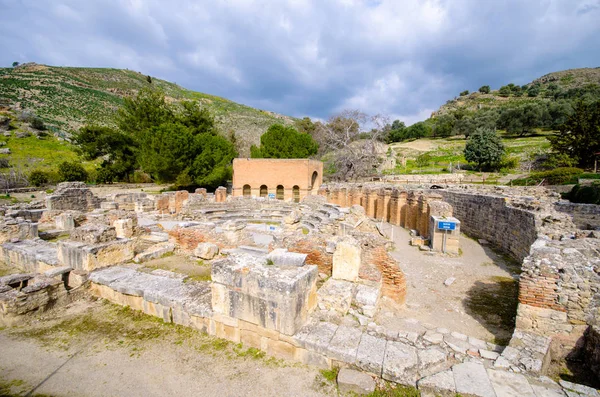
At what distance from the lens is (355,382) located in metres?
3.12

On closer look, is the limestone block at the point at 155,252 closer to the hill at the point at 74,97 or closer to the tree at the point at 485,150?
the tree at the point at 485,150

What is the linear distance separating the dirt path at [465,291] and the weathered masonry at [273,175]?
18.6 meters

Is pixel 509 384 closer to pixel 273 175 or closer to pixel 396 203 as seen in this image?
pixel 396 203

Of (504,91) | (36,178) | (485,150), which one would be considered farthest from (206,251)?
(504,91)

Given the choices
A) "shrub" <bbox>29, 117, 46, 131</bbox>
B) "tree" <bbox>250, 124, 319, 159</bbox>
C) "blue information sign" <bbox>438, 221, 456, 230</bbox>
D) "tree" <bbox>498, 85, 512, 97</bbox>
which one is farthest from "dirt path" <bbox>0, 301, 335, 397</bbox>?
"tree" <bbox>498, 85, 512, 97</bbox>

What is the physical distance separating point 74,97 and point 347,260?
79.9 metres

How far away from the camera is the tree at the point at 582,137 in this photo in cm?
2683

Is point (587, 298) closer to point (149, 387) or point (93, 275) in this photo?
point (149, 387)

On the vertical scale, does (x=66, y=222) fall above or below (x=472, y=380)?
above

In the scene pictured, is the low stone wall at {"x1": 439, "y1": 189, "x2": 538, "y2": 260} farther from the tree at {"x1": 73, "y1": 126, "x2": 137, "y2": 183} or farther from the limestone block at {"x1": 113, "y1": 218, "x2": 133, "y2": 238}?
the tree at {"x1": 73, "y1": 126, "x2": 137, "y2": 183}

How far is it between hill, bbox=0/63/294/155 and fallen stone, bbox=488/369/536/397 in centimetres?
4680

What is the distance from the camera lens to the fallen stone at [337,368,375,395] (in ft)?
10.1

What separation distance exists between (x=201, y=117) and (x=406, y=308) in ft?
120

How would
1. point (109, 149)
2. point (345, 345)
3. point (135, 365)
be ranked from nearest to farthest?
point (345, 345) < point (135, 365) < point (109, 149)
